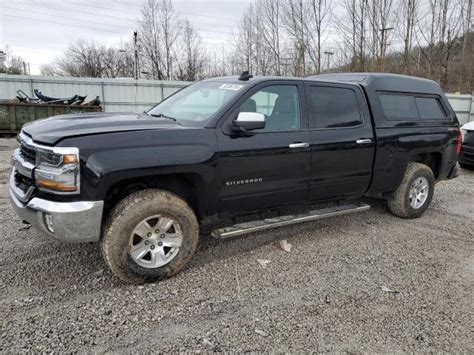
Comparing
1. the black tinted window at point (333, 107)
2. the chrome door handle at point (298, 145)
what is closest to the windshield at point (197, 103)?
the chrome door handle at point (298, 145)

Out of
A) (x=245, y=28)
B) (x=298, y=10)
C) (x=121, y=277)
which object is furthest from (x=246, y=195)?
(x=245, y=28)

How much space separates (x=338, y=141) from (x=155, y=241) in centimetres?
231

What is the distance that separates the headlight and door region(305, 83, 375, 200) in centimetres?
238

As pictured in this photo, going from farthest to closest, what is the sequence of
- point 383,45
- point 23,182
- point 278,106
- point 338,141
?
point 383,45
point 338,141
point 278,106
point 23,182

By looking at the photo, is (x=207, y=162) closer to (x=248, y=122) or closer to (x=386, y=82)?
(x=248, y=122)

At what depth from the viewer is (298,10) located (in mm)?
28234

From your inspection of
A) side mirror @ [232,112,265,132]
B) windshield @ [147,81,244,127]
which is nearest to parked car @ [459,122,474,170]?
windshield @ [147,81,244,127]

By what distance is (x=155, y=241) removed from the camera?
11.0ft

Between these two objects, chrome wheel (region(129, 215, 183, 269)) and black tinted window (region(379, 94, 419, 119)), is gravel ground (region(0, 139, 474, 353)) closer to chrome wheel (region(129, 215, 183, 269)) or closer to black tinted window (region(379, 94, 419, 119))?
chrome wheel (region(129, 215, 183, 269))

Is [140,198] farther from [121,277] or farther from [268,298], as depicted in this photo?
[268,298]

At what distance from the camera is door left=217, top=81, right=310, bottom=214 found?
11.8 feet

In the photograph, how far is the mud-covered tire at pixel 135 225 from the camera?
10.4 feet

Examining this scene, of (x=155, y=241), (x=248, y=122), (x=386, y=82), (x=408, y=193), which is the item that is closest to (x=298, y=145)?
(x=248, y=122)

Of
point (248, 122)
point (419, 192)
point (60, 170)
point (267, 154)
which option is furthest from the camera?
point (419, 192)
